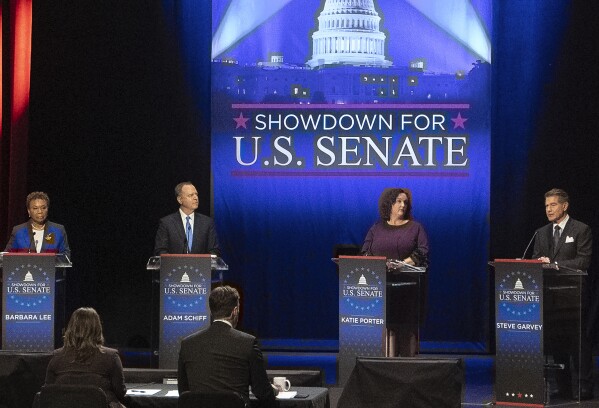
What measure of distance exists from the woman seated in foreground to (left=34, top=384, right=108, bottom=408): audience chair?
0.33m

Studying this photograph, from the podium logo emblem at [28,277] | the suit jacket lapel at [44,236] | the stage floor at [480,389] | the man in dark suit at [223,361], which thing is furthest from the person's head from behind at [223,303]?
the suit jacket lapel at [44,236]

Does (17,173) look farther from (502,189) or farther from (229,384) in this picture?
(229,384)

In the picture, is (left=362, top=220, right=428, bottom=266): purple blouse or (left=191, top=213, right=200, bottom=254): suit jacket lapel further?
(left=191, top=213, right=200, bottom=254): suit jacket lapel

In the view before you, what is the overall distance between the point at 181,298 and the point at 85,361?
Result: 7.38 ft

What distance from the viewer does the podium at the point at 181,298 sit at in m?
7.33

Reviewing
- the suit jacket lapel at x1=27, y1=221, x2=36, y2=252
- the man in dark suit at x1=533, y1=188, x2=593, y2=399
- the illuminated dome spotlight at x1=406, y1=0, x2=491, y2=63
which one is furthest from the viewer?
the illuminated dome spotlight at x1=406, y1=0, x2=491, y2=63

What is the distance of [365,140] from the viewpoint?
996 centimetres

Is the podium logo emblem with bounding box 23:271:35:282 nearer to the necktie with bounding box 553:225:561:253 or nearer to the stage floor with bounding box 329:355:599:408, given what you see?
the stage floor with bounding box 329:355:599:408

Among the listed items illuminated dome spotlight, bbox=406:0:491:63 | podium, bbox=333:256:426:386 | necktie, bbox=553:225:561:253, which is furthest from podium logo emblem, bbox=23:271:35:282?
illuminated dome spotlight, bbox=406:0:491:63

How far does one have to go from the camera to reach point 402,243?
7.43m

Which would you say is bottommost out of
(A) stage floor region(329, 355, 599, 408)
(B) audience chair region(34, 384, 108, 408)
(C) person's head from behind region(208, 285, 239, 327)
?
(A) stage floor region(329, 355, 599, 408)

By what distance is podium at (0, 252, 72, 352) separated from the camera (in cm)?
730

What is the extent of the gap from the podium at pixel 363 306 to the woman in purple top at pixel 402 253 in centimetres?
18

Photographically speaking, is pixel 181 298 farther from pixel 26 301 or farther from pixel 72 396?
pixel 72 396
